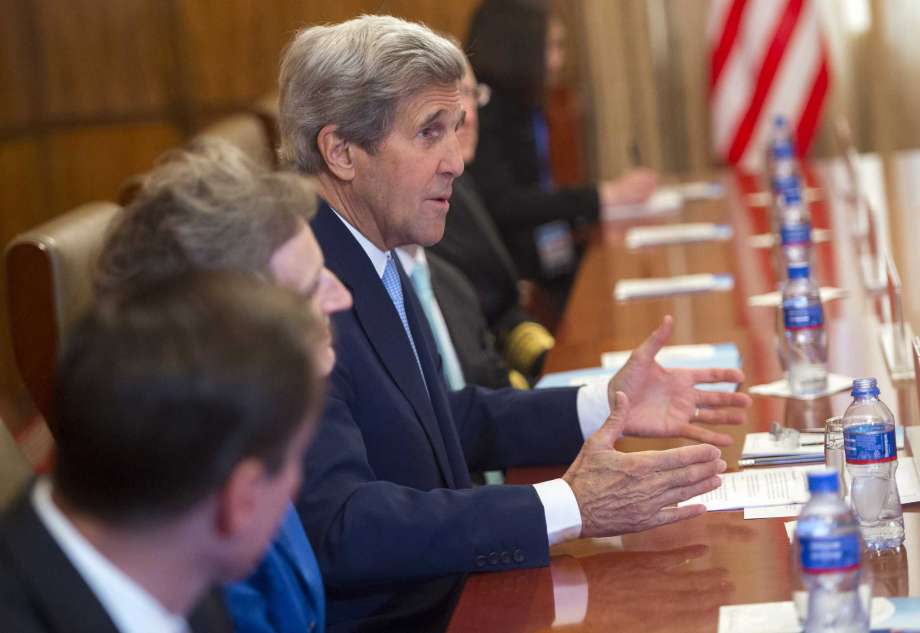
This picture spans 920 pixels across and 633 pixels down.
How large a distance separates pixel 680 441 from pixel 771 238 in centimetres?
215

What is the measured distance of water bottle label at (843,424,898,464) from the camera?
76.9 inches

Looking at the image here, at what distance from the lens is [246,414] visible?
1.22 meters

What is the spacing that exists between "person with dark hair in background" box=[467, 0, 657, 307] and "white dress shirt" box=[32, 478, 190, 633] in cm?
412

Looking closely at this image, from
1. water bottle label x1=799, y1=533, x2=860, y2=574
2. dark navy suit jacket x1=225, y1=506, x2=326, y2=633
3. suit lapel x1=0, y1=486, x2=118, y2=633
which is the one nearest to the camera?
suit lapel x1=0, y1=486, x2=118, y2=633

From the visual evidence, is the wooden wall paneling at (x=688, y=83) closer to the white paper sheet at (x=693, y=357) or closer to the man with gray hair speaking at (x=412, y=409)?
the white paper sheet at (x=693, y=357)

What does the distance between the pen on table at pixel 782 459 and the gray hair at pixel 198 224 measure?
0.93 metres

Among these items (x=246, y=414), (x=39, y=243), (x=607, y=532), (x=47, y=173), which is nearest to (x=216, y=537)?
(x=246, y=414)

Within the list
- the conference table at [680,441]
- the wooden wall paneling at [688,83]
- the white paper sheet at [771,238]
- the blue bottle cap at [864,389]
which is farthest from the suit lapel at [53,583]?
the wooden wall paneling at [688,83]

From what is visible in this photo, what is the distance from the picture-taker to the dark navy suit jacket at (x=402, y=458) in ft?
6.76

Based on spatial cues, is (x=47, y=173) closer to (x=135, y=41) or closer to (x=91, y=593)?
(x=135, y=41)

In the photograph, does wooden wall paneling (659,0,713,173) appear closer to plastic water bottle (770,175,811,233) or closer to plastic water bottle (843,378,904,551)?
plastic water bottle (770,175,811,233)

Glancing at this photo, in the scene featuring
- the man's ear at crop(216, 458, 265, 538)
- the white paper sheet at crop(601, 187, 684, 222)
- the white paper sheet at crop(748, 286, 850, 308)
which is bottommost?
the white paper sheet at crop(601, 187, 684, 222)

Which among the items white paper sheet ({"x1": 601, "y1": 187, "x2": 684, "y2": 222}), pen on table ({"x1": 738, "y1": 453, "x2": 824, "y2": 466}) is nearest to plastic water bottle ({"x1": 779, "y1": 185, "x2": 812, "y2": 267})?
pen on table ({"x1": 738, "y1": 453, "x2": 824, "y2": 466})

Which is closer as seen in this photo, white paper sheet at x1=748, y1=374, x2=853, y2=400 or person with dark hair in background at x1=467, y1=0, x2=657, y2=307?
white paper sheet at x1=748, y1=374, x2=853, y2=400
